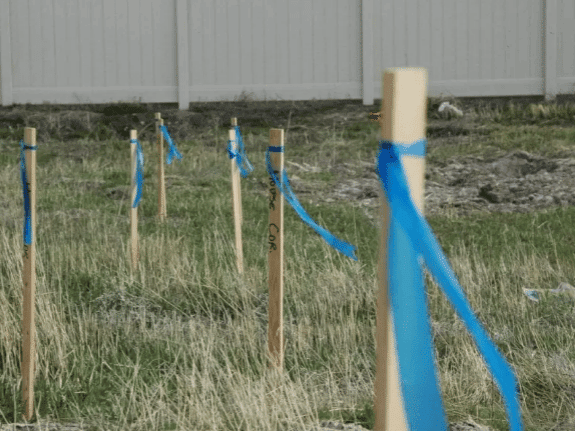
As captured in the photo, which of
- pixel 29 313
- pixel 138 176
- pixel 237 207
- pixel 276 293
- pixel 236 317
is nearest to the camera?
pixel 29 313

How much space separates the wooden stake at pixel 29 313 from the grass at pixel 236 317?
7cm

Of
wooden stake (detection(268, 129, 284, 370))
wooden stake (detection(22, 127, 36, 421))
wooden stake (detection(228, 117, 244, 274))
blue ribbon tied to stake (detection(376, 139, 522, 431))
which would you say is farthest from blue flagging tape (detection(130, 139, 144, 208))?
blue ribbon tied to stake (detection(376, 139, 522, 431))

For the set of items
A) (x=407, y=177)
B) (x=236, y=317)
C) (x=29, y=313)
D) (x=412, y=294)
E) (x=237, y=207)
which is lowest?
(x=236, y=317)

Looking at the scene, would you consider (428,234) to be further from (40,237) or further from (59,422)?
(40,237)

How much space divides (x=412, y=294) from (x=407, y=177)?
0.20 metres

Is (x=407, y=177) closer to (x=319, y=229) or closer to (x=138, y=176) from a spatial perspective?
(x=319, y=229)

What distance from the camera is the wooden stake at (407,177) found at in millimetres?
1747

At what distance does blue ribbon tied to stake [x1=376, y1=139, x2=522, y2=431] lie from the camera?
71.2 inches

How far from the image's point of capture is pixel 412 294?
6.03ft

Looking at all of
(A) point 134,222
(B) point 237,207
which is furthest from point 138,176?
(B) point 237,207

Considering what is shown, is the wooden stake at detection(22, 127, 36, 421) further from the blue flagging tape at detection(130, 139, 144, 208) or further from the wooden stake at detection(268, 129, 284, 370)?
the blue flagging tape at detection(130, 139, 144, 208)

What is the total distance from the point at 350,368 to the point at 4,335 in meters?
1.41

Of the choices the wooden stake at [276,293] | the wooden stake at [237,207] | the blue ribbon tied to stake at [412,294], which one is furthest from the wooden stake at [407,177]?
the wooden stake at [237,207]

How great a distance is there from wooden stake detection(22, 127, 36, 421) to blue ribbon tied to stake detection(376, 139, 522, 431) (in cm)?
192
